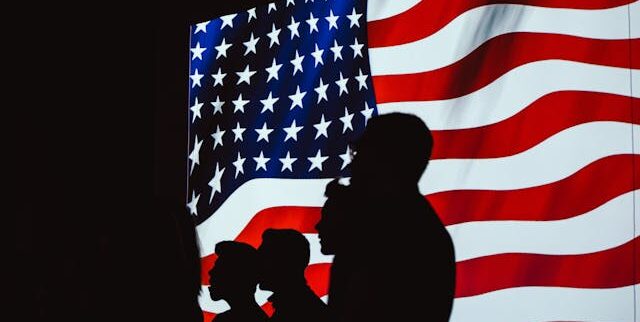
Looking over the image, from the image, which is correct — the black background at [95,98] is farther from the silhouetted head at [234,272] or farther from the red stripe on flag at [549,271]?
the red stripe on flag at [549,271]

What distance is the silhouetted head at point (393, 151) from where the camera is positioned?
1.78 meters

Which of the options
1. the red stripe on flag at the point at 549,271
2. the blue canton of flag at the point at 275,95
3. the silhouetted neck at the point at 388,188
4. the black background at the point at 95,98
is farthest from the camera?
the black background at the point at 95,98

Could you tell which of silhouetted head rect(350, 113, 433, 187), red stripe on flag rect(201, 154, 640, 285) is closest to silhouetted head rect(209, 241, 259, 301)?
red stripe on flag rect(201, 154, 640, 285)

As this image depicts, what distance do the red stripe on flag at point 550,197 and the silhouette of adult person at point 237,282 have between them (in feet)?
3.12

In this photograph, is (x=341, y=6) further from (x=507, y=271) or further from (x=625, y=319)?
(x=625, y=319)

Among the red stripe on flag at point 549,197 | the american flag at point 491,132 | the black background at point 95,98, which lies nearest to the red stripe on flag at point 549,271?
the american flag at point 491,132

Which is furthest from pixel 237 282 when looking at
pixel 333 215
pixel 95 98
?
pixel 95 98

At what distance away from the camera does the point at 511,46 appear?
3.44 meters

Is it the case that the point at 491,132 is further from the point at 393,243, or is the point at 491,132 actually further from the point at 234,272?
the point at 393,243

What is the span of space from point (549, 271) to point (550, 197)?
294 mm

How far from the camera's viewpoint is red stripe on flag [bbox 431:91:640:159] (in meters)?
3.20

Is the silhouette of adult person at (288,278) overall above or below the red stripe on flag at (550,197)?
below

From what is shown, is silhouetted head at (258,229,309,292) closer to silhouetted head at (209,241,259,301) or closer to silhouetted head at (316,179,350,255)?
silhouetted head at (209,241,259,301)

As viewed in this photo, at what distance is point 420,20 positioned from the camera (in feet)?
12.4
